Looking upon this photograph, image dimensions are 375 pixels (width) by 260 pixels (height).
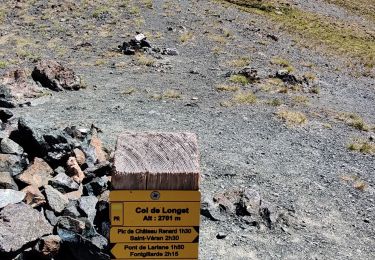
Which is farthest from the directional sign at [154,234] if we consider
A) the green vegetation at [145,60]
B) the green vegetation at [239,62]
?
the green vegetation at [239,62]

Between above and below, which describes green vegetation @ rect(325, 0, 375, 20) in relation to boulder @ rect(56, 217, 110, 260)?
below

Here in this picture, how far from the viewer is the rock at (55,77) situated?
60.6 ft

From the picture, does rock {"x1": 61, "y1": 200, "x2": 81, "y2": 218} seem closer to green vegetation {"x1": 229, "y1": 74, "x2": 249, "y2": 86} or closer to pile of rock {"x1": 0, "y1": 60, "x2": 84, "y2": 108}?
pile of rock {"x1": 0, "y1": 60, "x2": 84, "y2": 108}

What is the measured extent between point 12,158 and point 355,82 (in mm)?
20537

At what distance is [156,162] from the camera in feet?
11.1

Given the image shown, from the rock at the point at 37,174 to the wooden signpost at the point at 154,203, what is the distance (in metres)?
6.15

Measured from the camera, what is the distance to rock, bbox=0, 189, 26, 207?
7943 millimetres

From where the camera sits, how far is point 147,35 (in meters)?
29.9

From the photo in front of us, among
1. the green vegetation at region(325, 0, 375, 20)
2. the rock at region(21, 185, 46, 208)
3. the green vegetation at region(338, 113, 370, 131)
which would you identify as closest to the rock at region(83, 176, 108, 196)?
the rock at region(21, 185, 46, 208)

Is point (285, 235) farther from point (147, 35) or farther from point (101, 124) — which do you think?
point (147, 35)

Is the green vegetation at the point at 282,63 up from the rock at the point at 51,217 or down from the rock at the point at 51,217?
down

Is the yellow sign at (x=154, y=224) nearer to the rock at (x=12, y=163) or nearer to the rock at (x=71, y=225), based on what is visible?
the rock at (x=71, y=225)

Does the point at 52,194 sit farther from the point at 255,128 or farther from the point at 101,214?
the point at 255,128

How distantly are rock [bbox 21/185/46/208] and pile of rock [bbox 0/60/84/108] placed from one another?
8.15m
